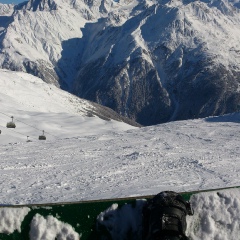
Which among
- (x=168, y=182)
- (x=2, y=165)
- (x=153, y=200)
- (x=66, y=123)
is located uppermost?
(x=153, y=200)

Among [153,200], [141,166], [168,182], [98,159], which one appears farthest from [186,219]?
[98,159]

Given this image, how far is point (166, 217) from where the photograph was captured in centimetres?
627

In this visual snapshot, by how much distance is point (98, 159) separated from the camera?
15.2 meters

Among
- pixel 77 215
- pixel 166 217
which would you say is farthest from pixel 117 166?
pixel 166 217

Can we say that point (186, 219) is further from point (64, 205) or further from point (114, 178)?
point (114, 178)

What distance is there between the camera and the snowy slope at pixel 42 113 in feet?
228

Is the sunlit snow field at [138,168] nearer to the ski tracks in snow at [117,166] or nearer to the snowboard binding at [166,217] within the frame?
the ski tracks in snow at [117,166]

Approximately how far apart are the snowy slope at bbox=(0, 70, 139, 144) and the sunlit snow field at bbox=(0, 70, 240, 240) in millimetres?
28788

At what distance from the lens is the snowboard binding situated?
6.14 metres

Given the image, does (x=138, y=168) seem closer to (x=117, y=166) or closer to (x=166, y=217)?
(x=117, y=166)

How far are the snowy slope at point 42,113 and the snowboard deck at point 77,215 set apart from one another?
132 feet

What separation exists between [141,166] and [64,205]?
670 cm

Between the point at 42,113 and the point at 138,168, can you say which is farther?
the point at 42,113

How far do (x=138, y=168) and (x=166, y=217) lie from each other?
711 centimetres
